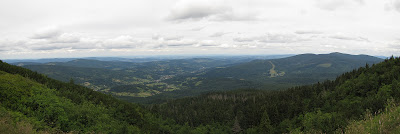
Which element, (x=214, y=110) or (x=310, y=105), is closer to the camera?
(x=310, y=105)

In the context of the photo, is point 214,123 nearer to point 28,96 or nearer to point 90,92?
point 90,92

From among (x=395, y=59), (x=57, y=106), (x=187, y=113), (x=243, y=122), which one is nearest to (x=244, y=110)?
(x=243, y=122)

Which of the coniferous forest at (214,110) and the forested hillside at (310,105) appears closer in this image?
the coniferous forest at (214,110)

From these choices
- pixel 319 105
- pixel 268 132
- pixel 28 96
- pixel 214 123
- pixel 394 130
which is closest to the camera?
pixel 394 130

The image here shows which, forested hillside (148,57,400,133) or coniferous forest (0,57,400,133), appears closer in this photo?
coniferous forest (0,57,400,133)

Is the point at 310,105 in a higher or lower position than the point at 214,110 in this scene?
higher

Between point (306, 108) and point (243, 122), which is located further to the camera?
point (243, 122)
